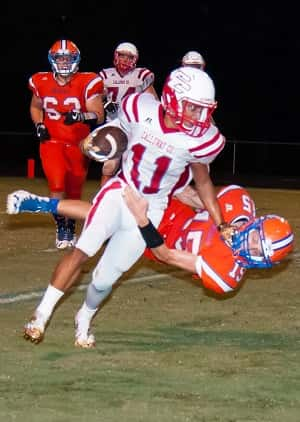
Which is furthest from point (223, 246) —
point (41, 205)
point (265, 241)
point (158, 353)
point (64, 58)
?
point (64, 58)

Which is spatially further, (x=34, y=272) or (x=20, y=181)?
(x=20, y=181)

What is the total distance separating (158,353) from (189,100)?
1246 mm

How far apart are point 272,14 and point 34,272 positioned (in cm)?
2188

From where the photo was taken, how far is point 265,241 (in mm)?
5500

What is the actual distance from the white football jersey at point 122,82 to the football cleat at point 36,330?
18.7 feet

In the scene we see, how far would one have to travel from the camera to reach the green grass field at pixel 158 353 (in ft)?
15.6

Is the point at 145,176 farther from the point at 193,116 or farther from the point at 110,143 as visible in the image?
the point at 193,116

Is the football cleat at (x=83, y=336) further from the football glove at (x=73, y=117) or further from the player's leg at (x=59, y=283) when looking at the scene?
the football glove at (x=73, y=117)

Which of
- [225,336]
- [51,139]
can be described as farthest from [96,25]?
[225,336]

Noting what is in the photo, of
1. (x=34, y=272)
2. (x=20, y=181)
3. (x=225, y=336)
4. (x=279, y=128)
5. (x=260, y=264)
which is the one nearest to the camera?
(x=260, y=264)

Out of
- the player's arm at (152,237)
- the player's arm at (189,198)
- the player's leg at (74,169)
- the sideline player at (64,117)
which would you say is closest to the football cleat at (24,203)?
the player's arm at (152,237)

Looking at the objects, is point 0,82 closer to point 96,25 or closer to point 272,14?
point 96,25

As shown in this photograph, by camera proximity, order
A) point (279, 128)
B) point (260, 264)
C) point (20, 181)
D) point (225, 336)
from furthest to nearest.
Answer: point (279, 128) < point (20, 181) < point (225, 336) < point (260, 264)

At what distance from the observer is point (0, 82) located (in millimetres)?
27547
